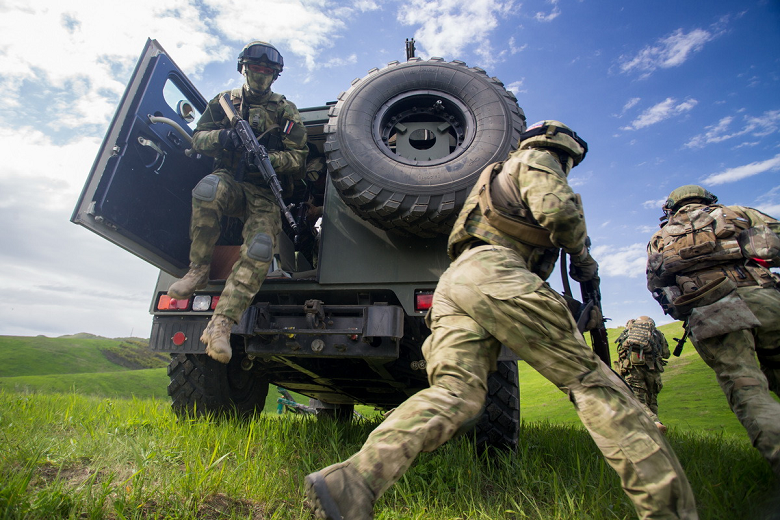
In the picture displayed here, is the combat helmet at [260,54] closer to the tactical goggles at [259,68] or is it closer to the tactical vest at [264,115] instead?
the tactical goggles at [259,68]

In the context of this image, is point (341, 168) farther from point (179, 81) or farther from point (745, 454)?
point (745, 454)

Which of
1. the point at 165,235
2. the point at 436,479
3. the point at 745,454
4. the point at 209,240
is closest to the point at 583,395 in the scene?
the point at 436,479

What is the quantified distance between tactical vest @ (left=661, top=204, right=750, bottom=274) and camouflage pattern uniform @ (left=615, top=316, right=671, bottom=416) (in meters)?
4.93

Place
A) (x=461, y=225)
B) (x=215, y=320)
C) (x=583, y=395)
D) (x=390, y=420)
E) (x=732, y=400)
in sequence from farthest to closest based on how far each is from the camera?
(x=215, y=320) < (x=732, y=400) < (x=461, y=225) < (x=583, y=395) < (x=390, y=420)

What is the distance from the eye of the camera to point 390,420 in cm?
137

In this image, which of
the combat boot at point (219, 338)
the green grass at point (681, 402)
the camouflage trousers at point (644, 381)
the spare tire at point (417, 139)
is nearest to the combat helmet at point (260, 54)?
the spare tire at point (417, 139)

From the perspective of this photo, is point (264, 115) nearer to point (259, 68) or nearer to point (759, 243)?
point (259, 68)

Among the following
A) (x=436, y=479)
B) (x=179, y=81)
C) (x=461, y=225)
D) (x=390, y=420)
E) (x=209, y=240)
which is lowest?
A: (x=436, y=479)

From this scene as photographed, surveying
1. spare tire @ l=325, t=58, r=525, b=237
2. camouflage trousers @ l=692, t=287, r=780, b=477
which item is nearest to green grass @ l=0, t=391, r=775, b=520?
camouflage trousers @ l=692, t=287, r=780, b=477

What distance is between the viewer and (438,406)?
143 cm

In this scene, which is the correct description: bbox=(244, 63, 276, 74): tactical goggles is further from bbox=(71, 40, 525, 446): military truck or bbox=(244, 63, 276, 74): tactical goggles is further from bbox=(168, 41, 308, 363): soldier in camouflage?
bbox=(71, 40, 525, 446): military truck

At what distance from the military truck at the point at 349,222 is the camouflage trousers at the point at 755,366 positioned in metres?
1.08

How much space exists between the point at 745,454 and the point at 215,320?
3170 mm

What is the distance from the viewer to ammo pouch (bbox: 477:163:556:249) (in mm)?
1804
